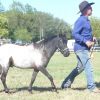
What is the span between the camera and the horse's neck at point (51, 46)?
12203mm

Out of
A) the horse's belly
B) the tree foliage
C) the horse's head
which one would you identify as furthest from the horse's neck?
the tree foliage

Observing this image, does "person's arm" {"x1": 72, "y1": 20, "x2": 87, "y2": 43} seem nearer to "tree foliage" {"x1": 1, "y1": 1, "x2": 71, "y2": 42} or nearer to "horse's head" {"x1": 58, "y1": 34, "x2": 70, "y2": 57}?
"horse's head" {"x1": 58, "y1": 34, "x2": 70, "y2": 57}

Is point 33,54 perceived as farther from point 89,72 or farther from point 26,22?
point 26,22

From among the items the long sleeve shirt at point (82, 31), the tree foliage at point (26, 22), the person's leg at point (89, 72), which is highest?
the long sleeve shirt at point (82, 31)

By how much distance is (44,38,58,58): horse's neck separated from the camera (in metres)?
12.2

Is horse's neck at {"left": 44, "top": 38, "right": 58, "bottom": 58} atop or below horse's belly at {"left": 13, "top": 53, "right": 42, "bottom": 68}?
atop

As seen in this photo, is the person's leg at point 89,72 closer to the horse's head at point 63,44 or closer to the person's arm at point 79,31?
the person's arm at point 79,31

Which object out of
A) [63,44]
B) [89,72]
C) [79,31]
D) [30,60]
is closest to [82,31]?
[79,31]

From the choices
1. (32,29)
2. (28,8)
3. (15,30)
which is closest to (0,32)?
(15,30)

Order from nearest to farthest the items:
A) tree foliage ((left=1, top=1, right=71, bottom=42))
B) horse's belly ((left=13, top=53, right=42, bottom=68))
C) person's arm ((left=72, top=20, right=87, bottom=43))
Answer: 1. person's arm ((left=72, top=20, right=87, bottom=43))
2. horse's belly ((left=13, top=53, right=42, bottom=68))
3. tree foliage ((left=1, top=1, right=71, bottom=42))

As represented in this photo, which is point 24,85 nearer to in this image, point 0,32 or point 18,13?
point 0,32

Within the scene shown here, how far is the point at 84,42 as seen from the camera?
1184 cm

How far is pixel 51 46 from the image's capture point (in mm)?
12250

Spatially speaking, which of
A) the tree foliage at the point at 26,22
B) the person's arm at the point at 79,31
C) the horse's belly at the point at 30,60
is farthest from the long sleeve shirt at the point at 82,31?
the tree foliage at the point at 26,22
